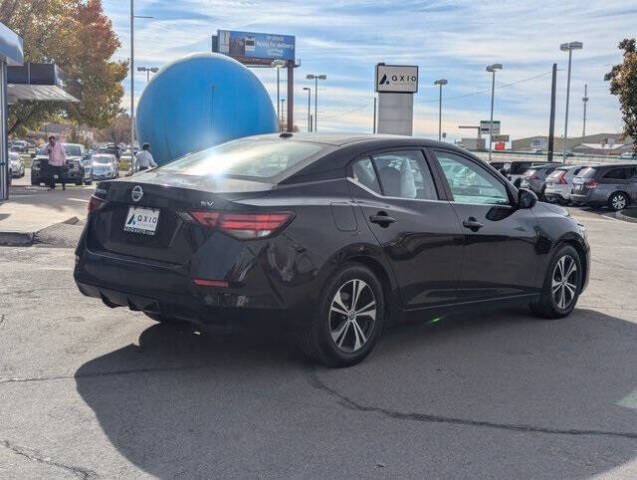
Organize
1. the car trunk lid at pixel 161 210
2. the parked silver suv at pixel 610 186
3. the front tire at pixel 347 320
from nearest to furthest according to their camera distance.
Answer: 1. the car trunk lid at pixel 161 210
2. the front tire at pixel 347 320
3. the parked silver suv at pixel 610 186

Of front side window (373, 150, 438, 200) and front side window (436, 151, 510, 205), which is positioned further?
front side window (436, 151, 510, 205)

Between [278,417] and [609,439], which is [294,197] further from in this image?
[609,439]

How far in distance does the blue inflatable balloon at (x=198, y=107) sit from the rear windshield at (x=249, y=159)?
12573mm

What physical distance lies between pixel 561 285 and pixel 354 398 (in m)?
3.20

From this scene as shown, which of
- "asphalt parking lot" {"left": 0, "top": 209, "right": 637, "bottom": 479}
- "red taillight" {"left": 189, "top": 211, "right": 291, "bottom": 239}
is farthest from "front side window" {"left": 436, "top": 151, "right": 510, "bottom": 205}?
"red taillight" {"left": 189, "top": 211, "right": 291, "bottom": 239}

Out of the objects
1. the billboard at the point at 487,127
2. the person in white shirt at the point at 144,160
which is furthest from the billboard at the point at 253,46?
the person in white shirt at the point at 144,160

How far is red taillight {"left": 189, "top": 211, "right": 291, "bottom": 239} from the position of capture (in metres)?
4.62

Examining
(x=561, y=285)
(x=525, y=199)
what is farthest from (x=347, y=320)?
(x=561, y=285)

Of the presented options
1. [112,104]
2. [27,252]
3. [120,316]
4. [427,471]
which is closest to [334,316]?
[427,471]

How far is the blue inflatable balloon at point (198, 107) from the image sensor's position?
1853 centimetres

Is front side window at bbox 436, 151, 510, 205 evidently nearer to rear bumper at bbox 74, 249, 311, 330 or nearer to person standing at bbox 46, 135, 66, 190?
rear bumper at bbox 74, 249, 311, 330

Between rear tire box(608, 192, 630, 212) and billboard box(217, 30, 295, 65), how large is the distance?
57256 mm

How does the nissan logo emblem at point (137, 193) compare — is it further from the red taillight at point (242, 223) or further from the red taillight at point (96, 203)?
Result: the red taillight at point (242, 223)

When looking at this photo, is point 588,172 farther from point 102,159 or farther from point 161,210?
point 161,210
